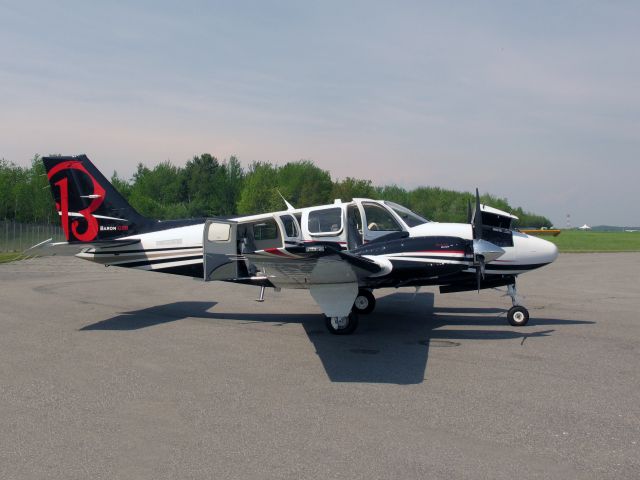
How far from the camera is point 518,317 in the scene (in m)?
11.2

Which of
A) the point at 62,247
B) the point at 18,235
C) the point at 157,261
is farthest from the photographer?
the point at 18,235

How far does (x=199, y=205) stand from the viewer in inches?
3514

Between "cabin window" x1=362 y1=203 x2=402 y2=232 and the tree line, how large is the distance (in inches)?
818

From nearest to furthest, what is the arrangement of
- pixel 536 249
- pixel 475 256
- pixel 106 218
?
pixel 475 256 < pixel 536 249 < pixel 106 218

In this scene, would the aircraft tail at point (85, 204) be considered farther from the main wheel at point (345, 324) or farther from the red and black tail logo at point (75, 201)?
the main wheel at point (345, 324)

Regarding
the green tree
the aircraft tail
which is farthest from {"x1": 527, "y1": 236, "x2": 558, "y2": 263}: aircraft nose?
the green tree

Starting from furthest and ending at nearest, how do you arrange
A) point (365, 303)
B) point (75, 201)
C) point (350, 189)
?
point (350, 189) → point (75, 201) → point (365, 303)

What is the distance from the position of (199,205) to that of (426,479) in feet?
289

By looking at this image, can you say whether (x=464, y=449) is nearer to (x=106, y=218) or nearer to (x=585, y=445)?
(x=585, y=445)

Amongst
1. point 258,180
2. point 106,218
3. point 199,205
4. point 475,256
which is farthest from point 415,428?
point 199,205

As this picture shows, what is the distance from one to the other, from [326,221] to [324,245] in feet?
5.35

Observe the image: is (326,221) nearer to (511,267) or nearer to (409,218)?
(409,218)

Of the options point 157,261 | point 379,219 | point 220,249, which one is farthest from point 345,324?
point 157,261

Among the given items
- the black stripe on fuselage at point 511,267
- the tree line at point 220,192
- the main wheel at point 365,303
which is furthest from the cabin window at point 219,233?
the tree line at point 220,192
